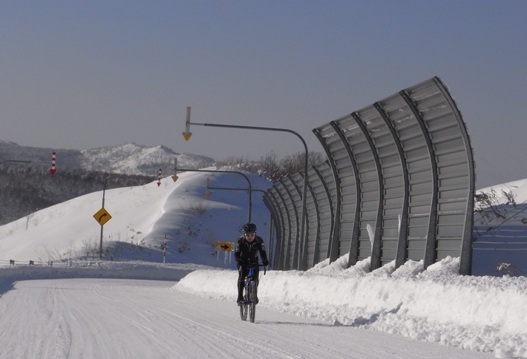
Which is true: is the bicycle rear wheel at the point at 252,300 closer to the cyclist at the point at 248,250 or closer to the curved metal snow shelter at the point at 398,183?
the cyclist at the point at 248,250

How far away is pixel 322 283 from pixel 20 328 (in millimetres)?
7431

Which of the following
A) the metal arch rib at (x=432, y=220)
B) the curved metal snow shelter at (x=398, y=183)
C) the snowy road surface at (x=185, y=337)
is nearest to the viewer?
the snowy road surface at (x=185, y=337)

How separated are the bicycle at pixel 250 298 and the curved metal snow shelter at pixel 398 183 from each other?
15.1 ft

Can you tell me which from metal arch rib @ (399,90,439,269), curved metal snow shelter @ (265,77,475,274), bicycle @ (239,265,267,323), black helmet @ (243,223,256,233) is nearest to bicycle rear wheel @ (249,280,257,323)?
bicycle @ (239,265,267,323)

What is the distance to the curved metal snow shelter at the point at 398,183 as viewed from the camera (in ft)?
68.5

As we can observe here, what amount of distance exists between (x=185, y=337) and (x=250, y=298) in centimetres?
399

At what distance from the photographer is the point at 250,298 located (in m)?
17.8

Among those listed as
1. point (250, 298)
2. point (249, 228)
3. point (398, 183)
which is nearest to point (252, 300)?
point (250, 298)

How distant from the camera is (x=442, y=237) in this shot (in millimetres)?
22156

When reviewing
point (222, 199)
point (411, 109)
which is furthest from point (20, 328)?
point (222, 199)

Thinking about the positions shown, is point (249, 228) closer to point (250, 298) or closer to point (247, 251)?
point (247, 251)

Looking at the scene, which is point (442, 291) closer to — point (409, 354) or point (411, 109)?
point (409, 354)

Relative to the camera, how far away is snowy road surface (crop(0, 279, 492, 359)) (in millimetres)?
11742

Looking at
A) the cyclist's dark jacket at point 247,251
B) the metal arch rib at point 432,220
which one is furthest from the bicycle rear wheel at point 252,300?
the metal arch rib at point 432,220
